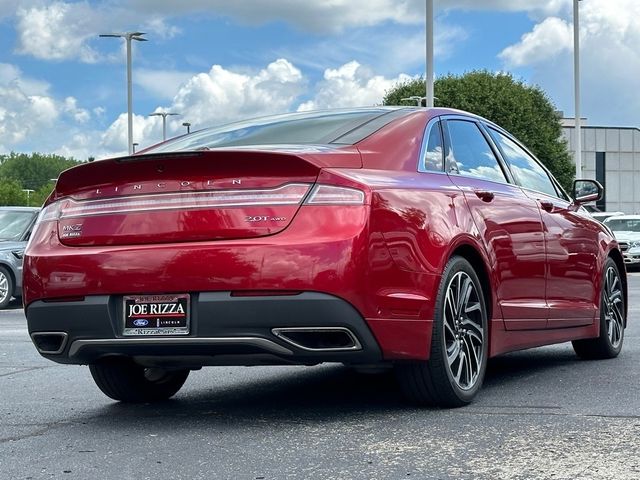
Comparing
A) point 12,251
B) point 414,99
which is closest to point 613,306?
point 12,251

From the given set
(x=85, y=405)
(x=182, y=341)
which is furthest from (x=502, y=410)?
(x=85, y=405)

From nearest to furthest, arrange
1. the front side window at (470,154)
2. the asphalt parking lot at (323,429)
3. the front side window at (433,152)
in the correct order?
the asphalt parking lot at (323,429) < the front side window at (433,152) < the front side window at (470,154)

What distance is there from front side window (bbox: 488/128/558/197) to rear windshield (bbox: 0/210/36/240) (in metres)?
11.6

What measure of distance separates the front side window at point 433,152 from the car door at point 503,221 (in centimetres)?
7

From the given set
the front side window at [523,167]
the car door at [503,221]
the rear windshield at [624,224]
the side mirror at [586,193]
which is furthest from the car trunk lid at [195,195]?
the rear windshield at [624,224]

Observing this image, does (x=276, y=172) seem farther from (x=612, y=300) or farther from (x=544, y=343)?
(x=612, y=300)

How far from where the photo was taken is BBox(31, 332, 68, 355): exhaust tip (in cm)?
561

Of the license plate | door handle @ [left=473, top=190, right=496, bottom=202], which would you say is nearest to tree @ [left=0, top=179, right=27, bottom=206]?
door handle @ [left=473, top=190, right=496, bottom=202]

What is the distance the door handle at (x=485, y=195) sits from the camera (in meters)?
6.35

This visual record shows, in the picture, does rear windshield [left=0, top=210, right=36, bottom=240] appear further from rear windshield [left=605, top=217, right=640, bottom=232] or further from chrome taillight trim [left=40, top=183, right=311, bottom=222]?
rear windshield [left=605, top=217, right=640, bottom=232]

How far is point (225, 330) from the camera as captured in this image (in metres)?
5.19

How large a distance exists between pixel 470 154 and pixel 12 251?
469 inches

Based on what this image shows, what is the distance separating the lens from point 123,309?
5.41 metres

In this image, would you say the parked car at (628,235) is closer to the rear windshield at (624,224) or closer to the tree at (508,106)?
the rear windshield at (624,224)
